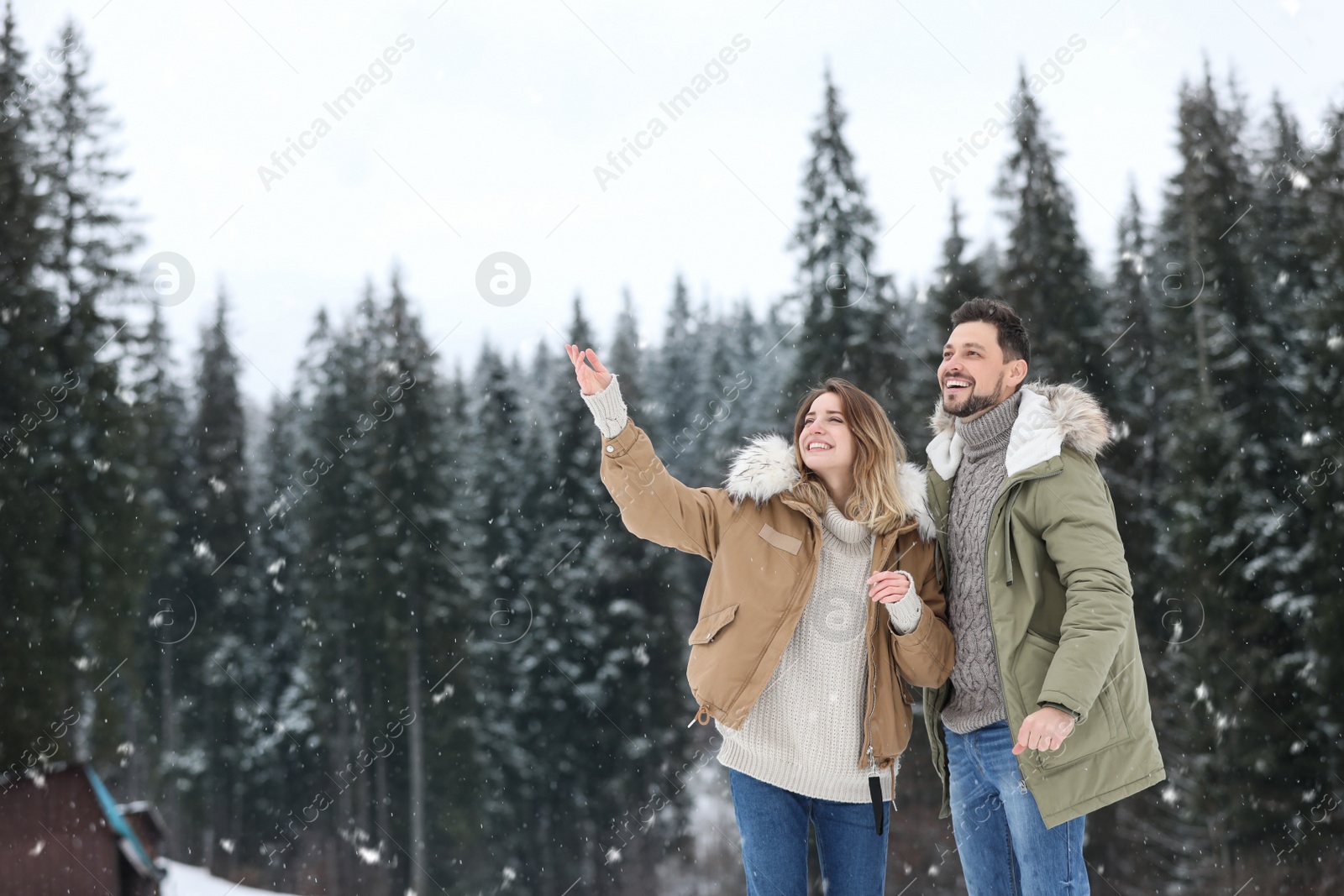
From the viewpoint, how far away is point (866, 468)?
302 centimetres

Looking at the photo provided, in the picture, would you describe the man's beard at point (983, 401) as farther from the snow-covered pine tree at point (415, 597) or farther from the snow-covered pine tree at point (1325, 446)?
the snow-covered pine tree at point (415, 597)

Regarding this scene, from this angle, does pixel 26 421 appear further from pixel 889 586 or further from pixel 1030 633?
pixel 1030 633

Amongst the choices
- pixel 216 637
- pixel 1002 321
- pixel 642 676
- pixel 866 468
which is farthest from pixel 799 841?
pixel 216 637

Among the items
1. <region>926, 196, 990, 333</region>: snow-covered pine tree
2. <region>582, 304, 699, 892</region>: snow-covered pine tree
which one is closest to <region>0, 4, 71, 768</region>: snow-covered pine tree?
<region>582, 304, 699, 892</region>: snow-covered pine tree

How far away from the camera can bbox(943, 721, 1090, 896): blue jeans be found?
8.48 feet

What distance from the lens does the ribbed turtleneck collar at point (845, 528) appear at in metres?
2.91

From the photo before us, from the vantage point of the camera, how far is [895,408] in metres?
13.8

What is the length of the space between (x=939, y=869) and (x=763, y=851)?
1398 centimetres

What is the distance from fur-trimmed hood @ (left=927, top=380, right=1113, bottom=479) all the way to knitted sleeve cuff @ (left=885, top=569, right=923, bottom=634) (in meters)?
0.45

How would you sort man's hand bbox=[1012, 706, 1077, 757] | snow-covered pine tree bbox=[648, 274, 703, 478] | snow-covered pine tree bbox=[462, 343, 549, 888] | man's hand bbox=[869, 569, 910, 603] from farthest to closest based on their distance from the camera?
snow-covered pine tree bbox=[648, 274, 703, 478]
snow-covered pine tree bbox=[462, 343, 549, 888]
man's hand bbox=[869, 569, 910, 603]
man's hand bbox=[1012, 706, 1077, 757]

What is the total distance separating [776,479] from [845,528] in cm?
26

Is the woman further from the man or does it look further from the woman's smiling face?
the man

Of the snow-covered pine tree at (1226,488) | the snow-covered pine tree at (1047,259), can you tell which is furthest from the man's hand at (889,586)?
the snow-covered pine tree at (1226,488)

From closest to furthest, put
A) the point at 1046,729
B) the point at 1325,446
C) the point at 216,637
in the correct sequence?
1. the point at 1046,729
2. the point at 1325,446
3. the point at 216,637
